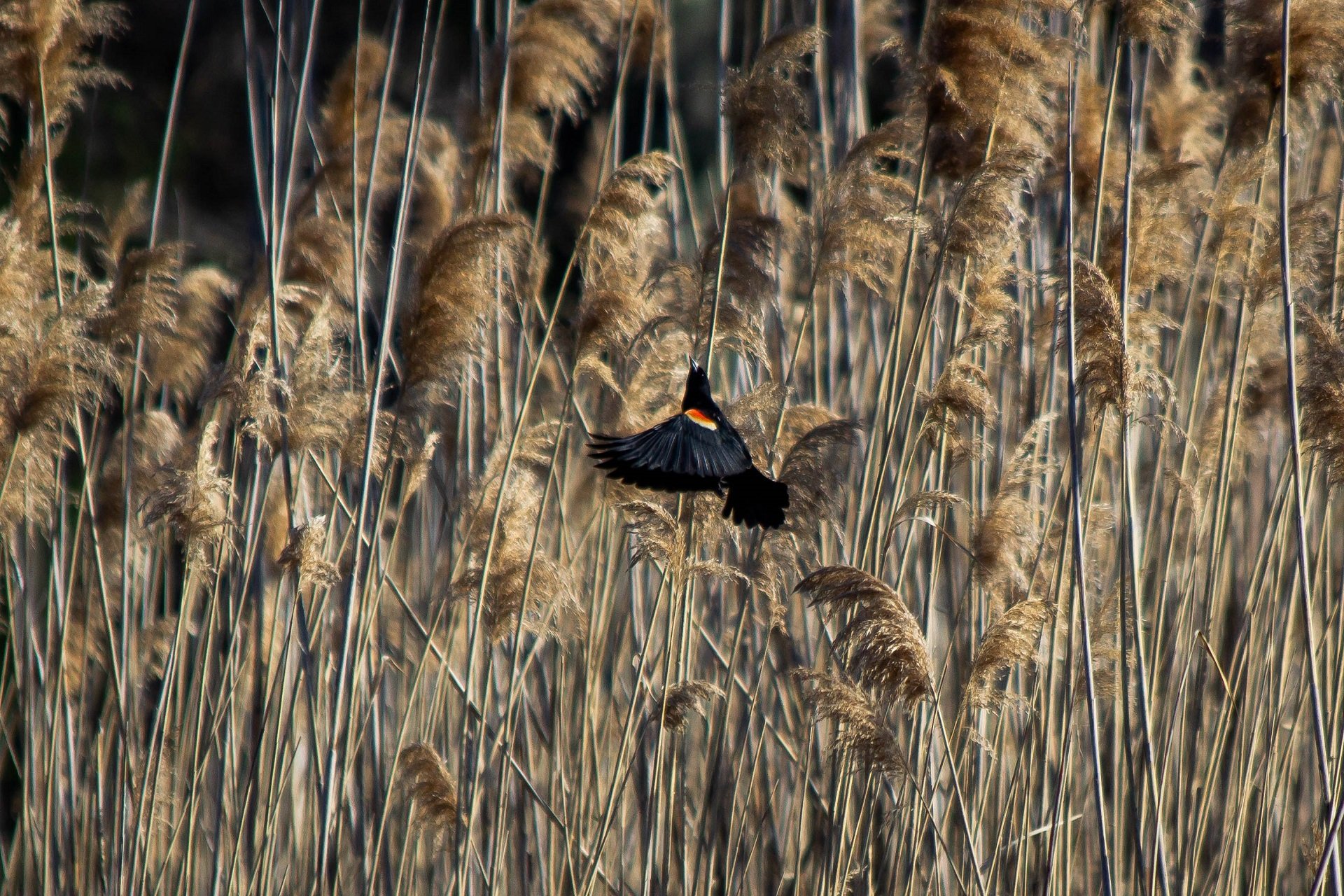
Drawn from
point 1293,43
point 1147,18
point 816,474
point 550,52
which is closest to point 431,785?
point 816,474

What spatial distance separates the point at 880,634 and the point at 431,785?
1.21 meters

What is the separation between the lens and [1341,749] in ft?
8.04

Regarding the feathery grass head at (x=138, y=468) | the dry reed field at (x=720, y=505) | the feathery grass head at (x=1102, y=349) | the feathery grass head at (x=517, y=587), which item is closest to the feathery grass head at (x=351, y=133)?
the dry reed field at (x=720, y=505)

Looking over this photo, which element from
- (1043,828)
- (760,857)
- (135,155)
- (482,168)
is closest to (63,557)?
(482,168)

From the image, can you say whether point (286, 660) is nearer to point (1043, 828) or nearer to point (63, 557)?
point (63, 557)

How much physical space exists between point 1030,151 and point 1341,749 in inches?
55.4

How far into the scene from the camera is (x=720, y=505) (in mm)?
2881

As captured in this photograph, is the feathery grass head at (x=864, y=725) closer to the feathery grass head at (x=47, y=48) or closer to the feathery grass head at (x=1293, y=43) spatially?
the feathery grass head at (x=1293, y=43)

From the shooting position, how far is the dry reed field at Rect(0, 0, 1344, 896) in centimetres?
277

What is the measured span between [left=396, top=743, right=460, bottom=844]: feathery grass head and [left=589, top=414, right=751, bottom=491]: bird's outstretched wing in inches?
37.0

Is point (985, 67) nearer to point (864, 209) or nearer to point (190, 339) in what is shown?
point (864, 209)

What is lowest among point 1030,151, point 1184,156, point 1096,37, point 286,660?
point 286,660

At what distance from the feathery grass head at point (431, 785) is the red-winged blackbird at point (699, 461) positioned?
37.0 inches

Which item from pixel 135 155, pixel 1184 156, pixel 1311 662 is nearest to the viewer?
pixel 1311 662
